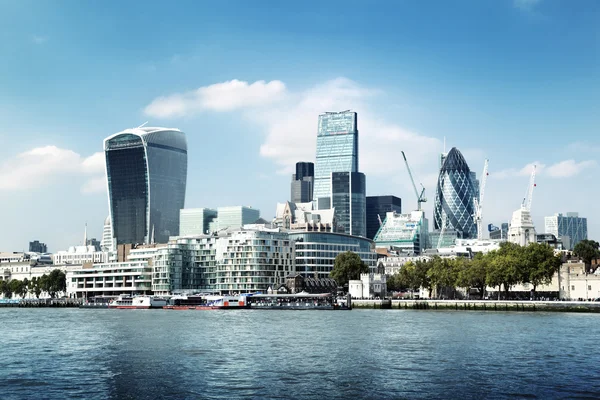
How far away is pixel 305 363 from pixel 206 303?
131 metres

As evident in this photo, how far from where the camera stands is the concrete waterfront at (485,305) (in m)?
142

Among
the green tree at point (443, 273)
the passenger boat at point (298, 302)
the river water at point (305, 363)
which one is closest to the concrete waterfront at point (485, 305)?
the passenger boat at point (298, 302)

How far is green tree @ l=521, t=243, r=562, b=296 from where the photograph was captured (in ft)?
516

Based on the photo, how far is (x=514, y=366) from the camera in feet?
188

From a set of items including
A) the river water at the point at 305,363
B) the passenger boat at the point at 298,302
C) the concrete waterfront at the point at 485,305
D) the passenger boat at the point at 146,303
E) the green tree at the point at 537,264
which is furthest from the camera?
the passenger boat at the point at 146,303

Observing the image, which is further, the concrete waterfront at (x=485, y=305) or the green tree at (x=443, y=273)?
the green tree at (x=443, y=273)

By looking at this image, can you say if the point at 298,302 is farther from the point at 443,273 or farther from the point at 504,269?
the point at 504,269

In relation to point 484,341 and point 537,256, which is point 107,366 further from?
point 537,256

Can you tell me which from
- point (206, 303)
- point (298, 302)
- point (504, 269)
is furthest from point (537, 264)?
point (206, 303)

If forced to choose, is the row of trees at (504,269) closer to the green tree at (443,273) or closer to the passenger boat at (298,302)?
the green tree at (443,273)

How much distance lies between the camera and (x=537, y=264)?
160 meters

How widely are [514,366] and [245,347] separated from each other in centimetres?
2632

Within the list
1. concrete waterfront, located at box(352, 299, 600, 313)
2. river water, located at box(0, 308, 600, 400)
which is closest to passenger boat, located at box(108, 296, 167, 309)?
concrete waterfront, located at box(352, 299, 600, 313)

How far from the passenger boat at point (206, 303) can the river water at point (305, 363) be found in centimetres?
8782
